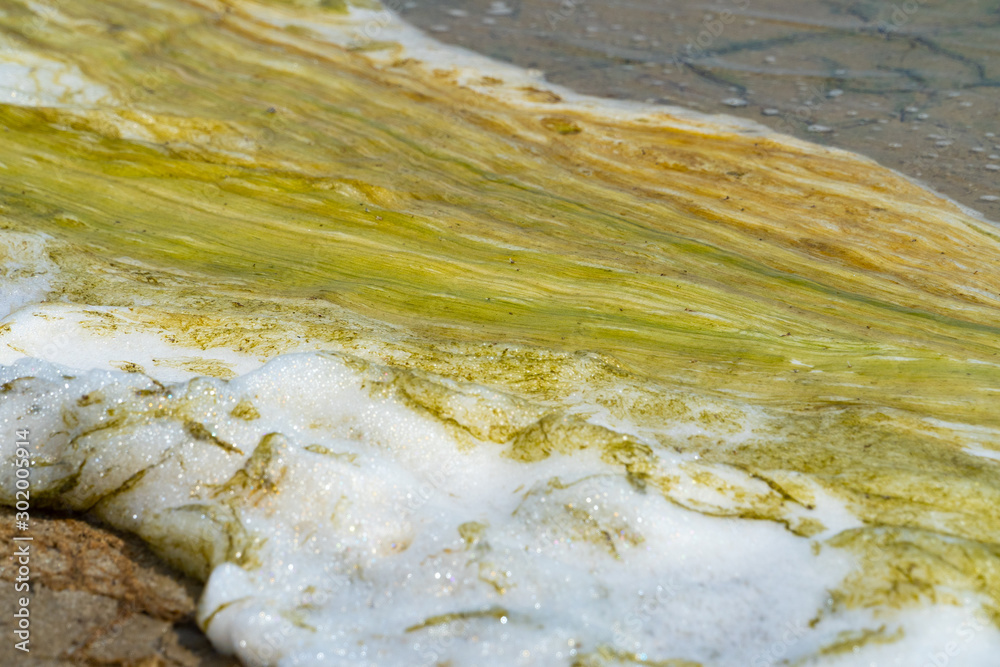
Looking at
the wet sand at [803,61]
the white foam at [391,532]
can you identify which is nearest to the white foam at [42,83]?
the white foam at [391,532]

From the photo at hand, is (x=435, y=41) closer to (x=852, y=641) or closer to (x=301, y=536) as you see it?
(x=301, y=536)

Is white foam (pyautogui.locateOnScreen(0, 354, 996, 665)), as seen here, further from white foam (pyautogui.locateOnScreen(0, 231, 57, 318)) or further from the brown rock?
white foam (pyautogui.locateOnScreen(0, 231, 57, 318))

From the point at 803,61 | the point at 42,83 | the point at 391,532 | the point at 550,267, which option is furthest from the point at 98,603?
the point at 803,61

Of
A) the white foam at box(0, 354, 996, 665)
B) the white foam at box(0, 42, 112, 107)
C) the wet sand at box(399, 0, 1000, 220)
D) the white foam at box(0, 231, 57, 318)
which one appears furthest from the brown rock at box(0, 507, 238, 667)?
the wet sand at box(399, 0, 1000, 220)

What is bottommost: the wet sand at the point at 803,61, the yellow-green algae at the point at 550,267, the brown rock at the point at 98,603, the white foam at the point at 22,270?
the brown rock at the point at 98,603

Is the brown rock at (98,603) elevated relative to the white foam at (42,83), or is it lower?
lower

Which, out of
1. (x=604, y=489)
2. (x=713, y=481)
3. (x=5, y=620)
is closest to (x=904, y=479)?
(x=713, y=481)

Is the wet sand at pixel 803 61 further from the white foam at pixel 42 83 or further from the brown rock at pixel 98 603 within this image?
the brown rock at pixel 98 603
